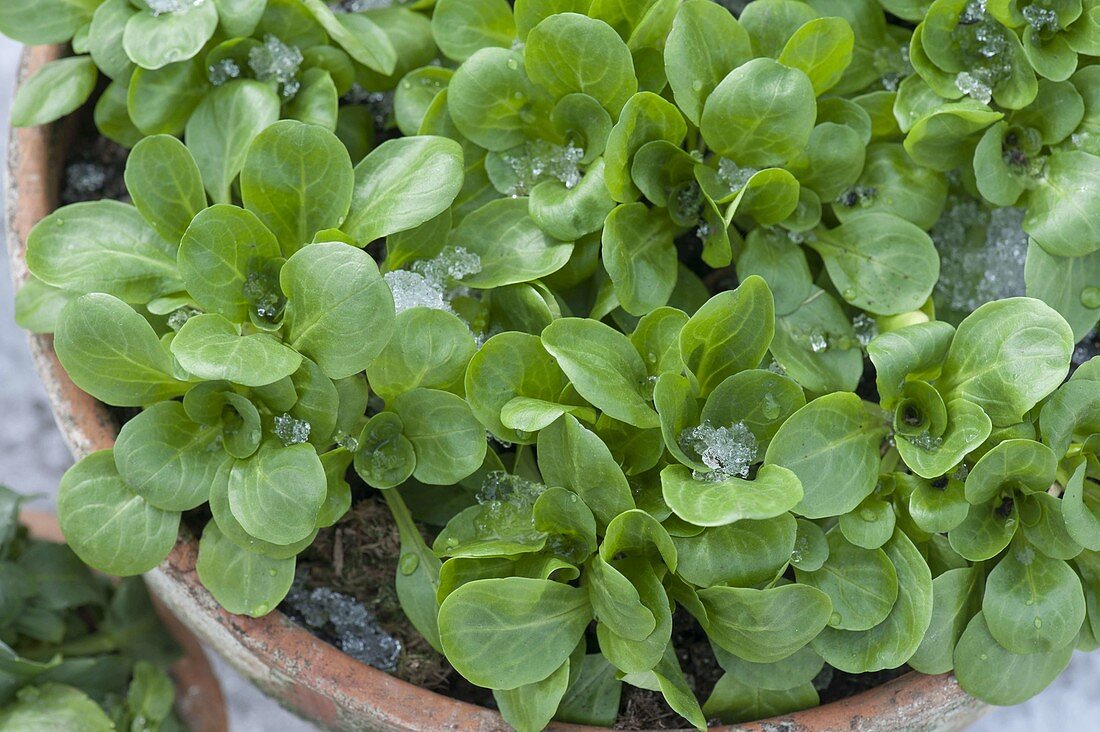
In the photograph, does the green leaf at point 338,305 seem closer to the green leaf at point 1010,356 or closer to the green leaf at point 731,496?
the green leaf at point 731,496

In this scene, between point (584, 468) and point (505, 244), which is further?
point (505, 244)

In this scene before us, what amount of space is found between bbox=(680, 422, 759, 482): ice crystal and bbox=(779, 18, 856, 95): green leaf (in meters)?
0.31

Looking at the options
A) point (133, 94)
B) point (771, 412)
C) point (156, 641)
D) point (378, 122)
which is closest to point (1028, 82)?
point (771, 412)

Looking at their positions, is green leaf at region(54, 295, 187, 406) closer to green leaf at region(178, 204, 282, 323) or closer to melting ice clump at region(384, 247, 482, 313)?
green leaf at region(178, 204, 282, 323)

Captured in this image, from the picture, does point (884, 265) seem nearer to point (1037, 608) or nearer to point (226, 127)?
point (1037, 608)

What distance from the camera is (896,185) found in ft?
3.08

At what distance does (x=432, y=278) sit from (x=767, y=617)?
1.29 feet

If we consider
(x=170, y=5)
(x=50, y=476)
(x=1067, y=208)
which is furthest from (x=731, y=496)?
(x=50, y=476)

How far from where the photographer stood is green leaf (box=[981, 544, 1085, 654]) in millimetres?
800

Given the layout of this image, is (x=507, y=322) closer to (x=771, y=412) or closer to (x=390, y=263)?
(x=390, y=263)

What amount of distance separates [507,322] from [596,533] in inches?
8.4

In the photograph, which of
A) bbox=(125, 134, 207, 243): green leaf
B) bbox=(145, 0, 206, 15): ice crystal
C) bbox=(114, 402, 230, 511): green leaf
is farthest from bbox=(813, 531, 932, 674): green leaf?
bbox=(145, 0, 206, 15): ice crystal

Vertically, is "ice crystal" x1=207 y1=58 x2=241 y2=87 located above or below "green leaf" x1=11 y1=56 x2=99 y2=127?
above

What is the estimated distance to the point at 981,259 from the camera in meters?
0.98
